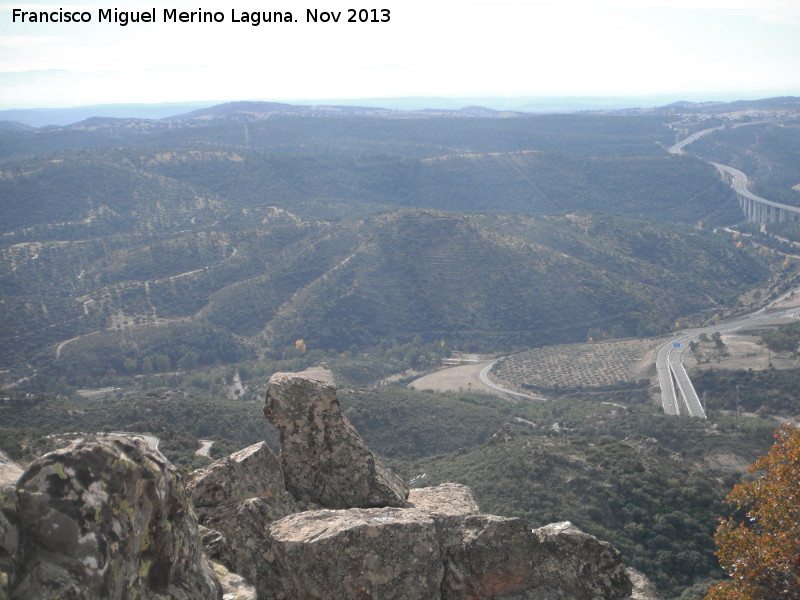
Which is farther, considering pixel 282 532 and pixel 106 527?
pixel 282 532

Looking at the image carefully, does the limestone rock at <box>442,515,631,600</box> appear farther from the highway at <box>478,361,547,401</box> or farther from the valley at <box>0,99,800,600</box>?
the highway at <box>478,361,547,401</box>

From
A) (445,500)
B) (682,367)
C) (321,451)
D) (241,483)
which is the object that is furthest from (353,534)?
(682,367)

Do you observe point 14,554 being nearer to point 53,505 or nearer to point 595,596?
point 53,505

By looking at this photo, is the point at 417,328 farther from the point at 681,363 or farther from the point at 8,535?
the point at 8,535

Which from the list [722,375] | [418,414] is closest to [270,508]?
[418,414]

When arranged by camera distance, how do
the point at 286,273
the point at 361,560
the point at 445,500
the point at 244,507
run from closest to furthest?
the point at 361,560 < the point at 244,507 < the point at 445,500 < the point at 286,273
